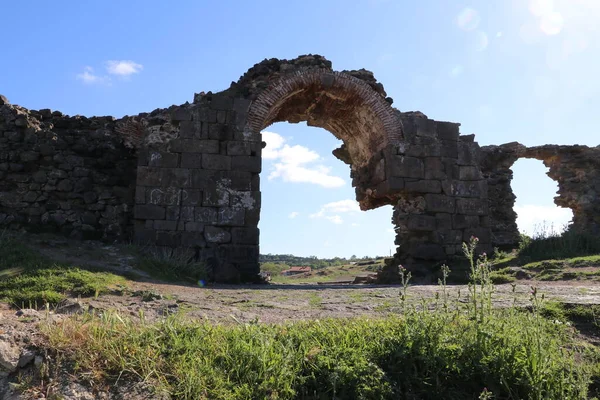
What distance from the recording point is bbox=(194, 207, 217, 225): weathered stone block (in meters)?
8.18

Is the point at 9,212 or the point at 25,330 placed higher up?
the point at 9,212

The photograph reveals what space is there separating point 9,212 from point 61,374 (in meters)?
6.93

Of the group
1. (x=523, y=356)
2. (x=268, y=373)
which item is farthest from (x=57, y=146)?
(x=523, y=356)

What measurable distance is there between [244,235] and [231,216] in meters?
0.43

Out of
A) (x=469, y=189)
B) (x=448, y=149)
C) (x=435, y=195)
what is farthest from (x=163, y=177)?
(x=469, y=189)

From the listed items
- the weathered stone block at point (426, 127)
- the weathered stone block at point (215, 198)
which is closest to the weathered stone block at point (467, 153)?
the weathered stone block at point (426, 127)

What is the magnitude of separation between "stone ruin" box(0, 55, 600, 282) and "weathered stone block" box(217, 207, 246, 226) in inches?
0.7

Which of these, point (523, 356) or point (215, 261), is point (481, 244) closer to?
point (215, 261)

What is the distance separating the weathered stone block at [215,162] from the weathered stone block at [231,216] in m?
0.83

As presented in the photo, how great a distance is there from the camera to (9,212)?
8.01 metres

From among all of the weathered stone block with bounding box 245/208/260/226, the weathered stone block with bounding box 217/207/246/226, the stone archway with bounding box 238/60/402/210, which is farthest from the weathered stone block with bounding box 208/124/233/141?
the weathered stone block with bounding box 245/208/260/226

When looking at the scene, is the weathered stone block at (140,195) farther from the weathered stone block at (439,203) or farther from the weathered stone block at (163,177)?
the weathered stone block at (439,203)

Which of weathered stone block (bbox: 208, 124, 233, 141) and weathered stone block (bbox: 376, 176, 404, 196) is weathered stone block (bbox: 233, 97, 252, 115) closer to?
weathered stone block (bbox: 208, 124, 233, 141)

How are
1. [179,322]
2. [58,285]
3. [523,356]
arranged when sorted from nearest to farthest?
[523,356] < [179,322] < [58,285]
